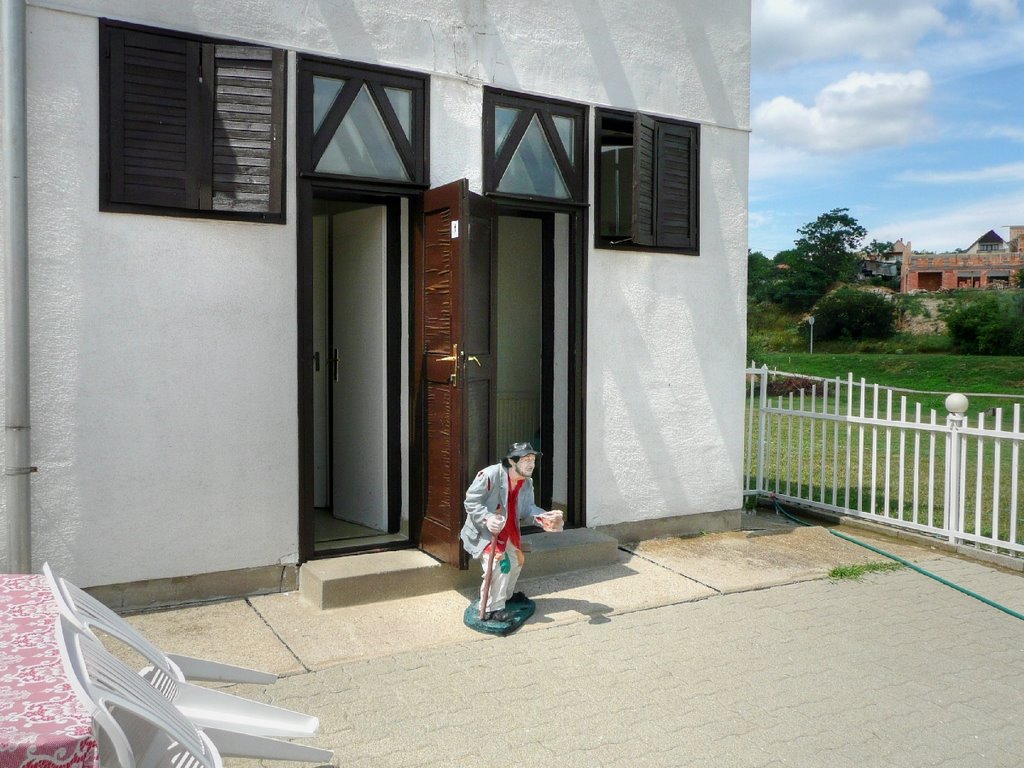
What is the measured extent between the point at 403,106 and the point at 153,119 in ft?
5.60

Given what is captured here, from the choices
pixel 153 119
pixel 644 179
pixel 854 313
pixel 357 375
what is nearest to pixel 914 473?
pixel 644 179

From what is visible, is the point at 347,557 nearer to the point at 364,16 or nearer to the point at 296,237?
the point at 296,237

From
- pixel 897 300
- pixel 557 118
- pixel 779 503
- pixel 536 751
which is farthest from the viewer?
pixel 897 300

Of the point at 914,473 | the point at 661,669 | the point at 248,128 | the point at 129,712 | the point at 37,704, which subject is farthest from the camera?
the point at 914,473

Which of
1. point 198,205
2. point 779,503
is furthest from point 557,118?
point 779,503

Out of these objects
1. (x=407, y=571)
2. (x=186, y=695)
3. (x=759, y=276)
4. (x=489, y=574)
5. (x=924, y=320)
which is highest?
(x=759, y=276)

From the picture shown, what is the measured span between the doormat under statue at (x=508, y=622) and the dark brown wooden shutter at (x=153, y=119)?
3.07 m

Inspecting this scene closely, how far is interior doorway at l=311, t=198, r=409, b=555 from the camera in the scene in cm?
652

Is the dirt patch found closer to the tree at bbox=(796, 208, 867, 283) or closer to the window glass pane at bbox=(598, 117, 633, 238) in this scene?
the tree at bbox=(796, 208, 867, 283)

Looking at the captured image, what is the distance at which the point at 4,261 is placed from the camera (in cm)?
489

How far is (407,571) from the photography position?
5852 mm

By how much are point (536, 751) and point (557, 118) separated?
4.83 metres

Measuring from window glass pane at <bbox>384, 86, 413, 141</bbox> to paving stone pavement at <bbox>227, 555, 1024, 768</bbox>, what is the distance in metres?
3.43

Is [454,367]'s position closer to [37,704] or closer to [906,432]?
[37,704]
